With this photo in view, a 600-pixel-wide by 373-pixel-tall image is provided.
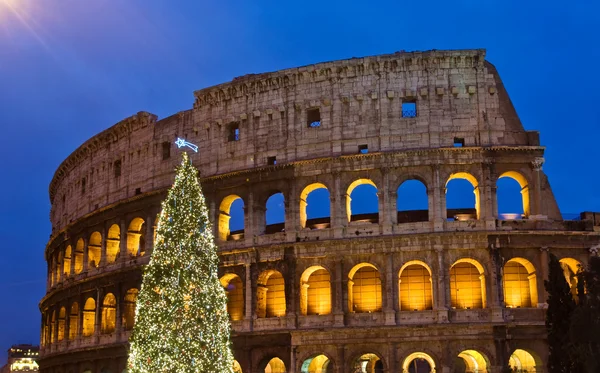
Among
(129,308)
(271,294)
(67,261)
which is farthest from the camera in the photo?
(67,261)

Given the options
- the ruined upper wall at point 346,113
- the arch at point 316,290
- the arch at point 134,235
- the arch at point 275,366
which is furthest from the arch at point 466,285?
the arch at point 134,235

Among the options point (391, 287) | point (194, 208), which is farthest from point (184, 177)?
point (391, 287)

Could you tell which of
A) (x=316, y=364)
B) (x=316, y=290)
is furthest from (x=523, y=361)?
(x=316, y=290)

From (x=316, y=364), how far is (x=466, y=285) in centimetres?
685

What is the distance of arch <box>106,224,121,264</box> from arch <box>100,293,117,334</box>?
1852 mm

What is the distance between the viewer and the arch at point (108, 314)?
36.8 m

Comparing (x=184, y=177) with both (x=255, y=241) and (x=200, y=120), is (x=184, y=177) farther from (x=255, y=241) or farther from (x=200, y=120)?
(x=200, y=120)

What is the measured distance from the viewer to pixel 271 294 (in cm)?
3186

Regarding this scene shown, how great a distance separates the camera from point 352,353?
28562 millimetres

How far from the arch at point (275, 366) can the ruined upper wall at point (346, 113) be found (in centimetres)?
826

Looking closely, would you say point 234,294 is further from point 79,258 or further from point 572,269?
point 572,269

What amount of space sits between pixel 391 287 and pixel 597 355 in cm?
1091

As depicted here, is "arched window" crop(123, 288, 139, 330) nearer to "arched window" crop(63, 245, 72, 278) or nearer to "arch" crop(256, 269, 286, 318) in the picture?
"arch" crop(256, 269, 286, 318)

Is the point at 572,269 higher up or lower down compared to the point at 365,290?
higher up
